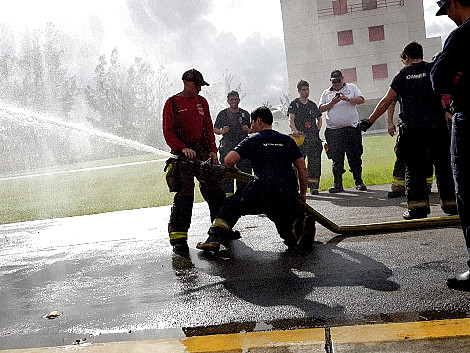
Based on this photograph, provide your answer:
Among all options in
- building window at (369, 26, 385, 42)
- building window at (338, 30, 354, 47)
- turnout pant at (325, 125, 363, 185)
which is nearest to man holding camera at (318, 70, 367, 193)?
turnout pant at (325, 125, 363, 185)

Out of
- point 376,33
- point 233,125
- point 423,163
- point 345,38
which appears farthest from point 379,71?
point 423,163

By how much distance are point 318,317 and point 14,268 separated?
3.39 meters

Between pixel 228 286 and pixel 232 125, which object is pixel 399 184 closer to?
pixel 232 125

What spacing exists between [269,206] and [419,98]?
2.08 meters

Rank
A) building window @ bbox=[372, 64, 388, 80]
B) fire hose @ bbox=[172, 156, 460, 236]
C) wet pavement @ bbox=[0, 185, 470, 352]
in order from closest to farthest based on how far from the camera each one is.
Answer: wet pavement @ bbox=[0, 185, 470, 352] → fire hose @ bbox=[172, 156, 460, 236] → building window @ bbox=[372, 64, 388, 80]

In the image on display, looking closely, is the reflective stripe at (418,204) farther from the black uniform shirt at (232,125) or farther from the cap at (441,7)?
the black uniform shirt at (232,125)

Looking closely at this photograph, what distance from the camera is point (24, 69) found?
106 feet

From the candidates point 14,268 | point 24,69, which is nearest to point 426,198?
point 14,268

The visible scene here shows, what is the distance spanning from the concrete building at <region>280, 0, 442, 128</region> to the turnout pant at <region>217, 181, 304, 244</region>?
121 ft

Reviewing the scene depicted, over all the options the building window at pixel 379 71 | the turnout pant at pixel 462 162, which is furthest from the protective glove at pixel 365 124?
the building window at pixel 379 71

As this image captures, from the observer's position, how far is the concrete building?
4116 cm

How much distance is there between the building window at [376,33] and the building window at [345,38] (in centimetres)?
146

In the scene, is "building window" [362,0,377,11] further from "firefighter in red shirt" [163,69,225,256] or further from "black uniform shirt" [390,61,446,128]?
"firefighter in red shirt" [163,69,225,256]

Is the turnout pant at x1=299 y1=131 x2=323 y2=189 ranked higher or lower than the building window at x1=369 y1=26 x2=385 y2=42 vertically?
lower
